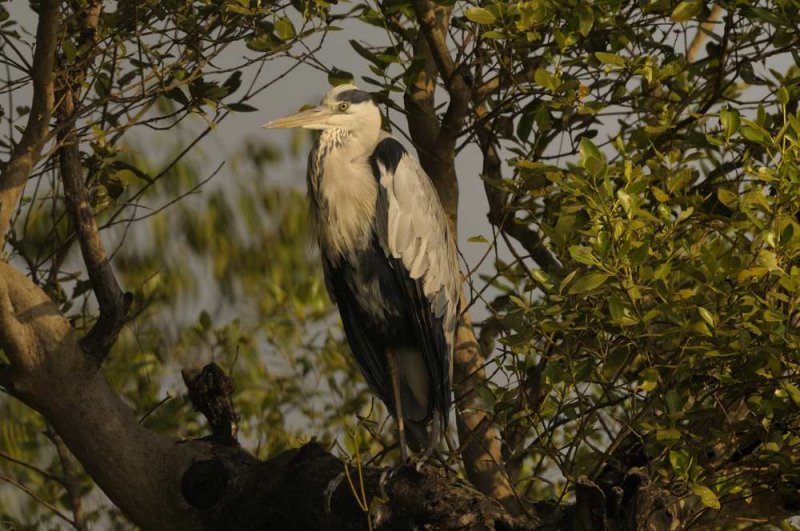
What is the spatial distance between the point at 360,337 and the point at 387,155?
57 cm

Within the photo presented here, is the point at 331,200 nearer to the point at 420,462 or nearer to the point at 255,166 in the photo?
the point at 420,462

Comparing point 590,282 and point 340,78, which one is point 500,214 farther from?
point 590,282

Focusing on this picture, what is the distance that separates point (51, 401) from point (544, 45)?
167cm

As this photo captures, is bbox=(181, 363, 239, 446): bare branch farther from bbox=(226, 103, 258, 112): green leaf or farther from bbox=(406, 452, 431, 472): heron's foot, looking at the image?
bbox=(226, 103, 258, 112): green leaf

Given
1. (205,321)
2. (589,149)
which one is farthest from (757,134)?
(205,321)

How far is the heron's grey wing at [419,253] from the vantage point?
345 centimetres

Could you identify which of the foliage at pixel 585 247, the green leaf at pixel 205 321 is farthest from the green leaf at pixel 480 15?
the green leaf at pixel 205 321

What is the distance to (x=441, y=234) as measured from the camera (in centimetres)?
364

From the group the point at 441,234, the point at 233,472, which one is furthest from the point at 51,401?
the point at 441,234

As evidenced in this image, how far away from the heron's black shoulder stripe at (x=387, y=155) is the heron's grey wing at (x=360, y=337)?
1.06 ft

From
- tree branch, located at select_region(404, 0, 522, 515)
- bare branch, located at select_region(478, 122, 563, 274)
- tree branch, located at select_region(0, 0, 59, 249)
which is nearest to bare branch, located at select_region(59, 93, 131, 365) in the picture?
tree branch, located at select_region(0, 0, 59, 249)

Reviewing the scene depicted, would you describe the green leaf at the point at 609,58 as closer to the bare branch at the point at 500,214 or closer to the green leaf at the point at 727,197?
the green leaf at the point at 727,197

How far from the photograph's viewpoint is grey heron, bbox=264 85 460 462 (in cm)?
347

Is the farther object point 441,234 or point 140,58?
point 441,234
